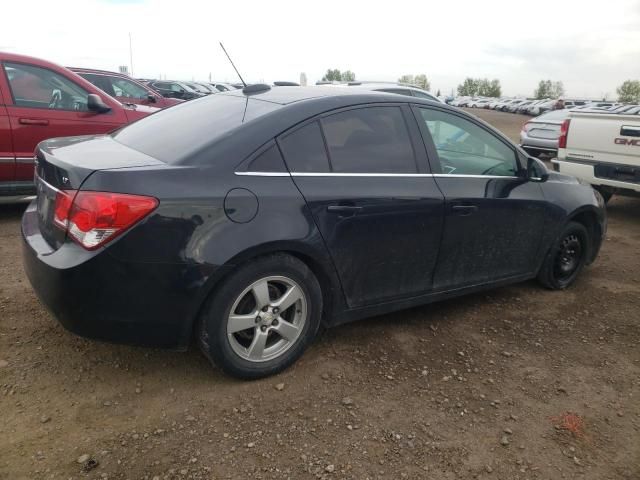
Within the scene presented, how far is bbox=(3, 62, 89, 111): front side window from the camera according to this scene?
208 inches

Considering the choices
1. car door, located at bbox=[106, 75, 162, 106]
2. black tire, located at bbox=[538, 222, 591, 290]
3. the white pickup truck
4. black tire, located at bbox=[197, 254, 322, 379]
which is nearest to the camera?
black tire, located at bbox=[197, 254, 322, 379]

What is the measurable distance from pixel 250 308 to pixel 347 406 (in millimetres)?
705

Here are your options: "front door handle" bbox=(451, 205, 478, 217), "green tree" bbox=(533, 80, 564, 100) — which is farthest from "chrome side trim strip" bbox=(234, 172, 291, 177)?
"green tree" bbox=(533, 80, 564, 100)

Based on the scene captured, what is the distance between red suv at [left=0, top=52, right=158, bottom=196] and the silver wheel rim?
12.0 feet

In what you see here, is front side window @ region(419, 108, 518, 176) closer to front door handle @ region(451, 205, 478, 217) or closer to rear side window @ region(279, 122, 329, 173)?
front door handle @ region(451, 205, 478, 217)

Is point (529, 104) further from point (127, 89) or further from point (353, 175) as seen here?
point (353, 175)

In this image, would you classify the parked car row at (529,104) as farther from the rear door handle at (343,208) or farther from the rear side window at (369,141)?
the rear door handle at (343,208)

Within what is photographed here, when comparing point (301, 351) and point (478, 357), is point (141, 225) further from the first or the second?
Result: point (478, 357)

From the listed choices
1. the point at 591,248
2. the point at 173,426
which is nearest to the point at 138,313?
the point at 173,426

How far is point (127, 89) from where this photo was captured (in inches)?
415

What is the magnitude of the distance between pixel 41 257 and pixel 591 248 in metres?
4.21

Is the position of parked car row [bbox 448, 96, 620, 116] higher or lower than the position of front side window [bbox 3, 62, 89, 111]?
lower

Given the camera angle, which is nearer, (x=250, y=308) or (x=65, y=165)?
(x=65, y=165)

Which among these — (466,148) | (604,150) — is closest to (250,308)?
(466,148)
